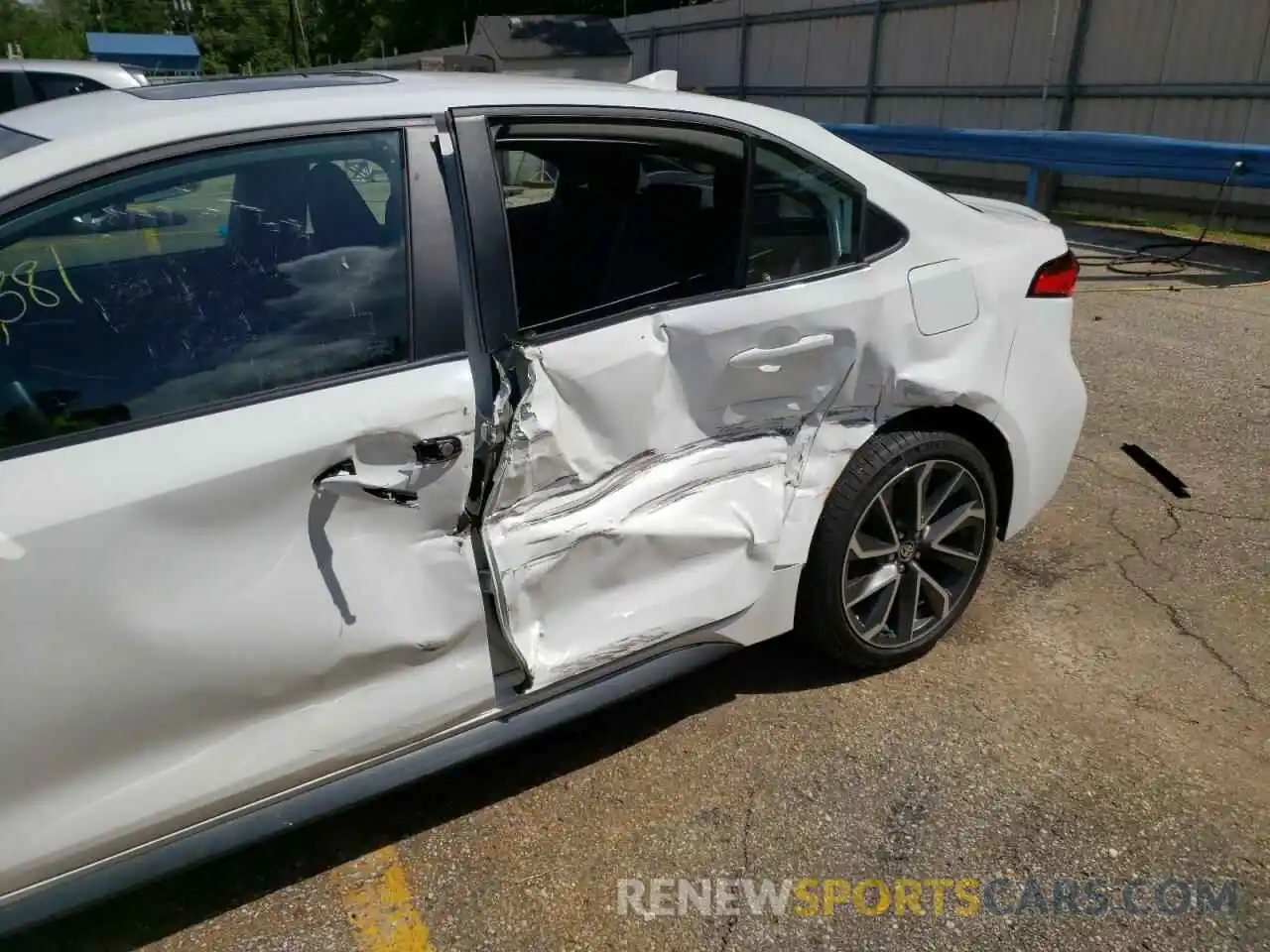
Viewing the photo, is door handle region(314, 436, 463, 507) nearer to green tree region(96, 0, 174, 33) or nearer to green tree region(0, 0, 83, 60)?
green tree region(0, 0, 83, 60)

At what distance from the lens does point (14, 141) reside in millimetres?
2000

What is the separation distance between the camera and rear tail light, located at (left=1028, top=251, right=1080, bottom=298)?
10.2 feet

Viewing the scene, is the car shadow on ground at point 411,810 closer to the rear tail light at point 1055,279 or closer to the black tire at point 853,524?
the black tire at point 853,524

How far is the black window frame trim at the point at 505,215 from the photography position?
224 centimetres

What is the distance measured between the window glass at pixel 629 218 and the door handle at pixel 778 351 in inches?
7.6

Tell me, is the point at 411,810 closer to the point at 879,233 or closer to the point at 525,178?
the point at 525,178

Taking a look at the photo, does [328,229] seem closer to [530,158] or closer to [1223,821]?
[530,158]

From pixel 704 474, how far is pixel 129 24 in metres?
101

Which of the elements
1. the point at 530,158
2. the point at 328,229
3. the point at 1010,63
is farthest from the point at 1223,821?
the point at 1010,63

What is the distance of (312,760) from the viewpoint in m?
2.12

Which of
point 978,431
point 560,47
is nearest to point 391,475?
point 978,431

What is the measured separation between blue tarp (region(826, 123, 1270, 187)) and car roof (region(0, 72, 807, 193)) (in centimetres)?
855

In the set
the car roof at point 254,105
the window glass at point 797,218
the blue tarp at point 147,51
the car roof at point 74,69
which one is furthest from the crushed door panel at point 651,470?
the blue tarp at point 147,51

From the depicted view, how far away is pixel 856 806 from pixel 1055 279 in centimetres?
173
